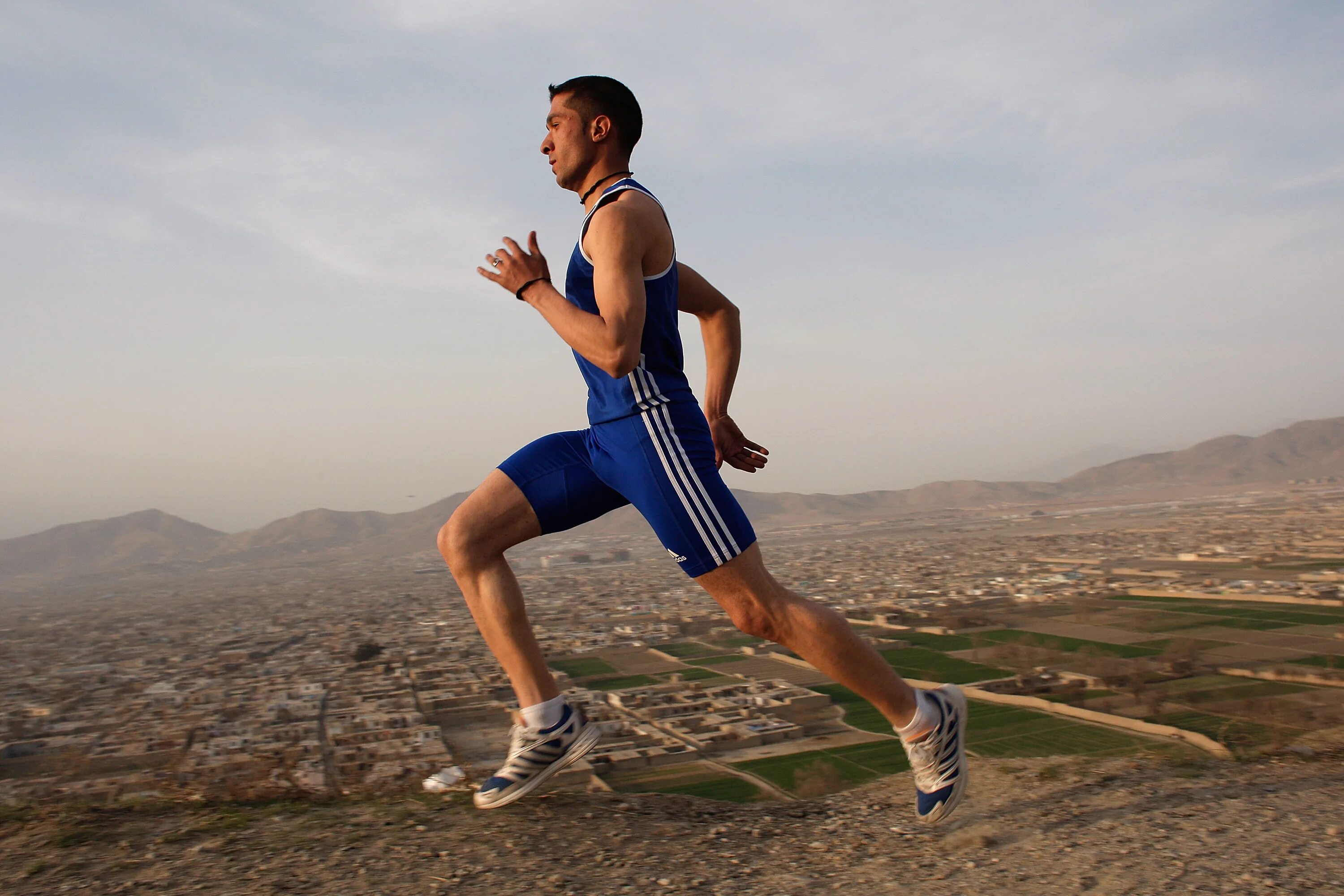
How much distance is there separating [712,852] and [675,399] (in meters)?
1.41

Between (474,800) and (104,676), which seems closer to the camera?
(474,800)

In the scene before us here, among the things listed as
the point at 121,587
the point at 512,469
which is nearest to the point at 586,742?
the point at 512,469

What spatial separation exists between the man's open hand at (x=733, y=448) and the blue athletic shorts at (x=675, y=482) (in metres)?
0.65

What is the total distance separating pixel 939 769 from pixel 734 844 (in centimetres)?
72

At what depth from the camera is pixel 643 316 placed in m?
2.61

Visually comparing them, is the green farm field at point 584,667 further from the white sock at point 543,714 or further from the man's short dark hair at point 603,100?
the man's short dark hair at point 603,100

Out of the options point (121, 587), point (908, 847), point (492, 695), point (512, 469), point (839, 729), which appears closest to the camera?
point (908, 847)

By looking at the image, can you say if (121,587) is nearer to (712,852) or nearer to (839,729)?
(839,729)

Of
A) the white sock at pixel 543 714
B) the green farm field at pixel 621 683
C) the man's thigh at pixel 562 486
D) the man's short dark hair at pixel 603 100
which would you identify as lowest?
the green farm field at pixel 621 683

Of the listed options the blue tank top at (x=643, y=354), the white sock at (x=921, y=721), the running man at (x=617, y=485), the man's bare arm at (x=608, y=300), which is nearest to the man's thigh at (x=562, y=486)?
the running man at (x=617, y=485)

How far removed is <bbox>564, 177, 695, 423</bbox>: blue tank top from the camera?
280 cm

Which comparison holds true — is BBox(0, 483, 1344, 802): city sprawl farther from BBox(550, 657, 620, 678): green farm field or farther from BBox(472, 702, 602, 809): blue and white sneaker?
BBox(472, 702, 602, 809): blue and white sneaker

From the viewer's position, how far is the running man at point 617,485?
8.82 feet

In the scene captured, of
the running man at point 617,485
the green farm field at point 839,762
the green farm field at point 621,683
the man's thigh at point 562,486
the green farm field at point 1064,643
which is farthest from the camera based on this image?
the green farm field at point 621,683
